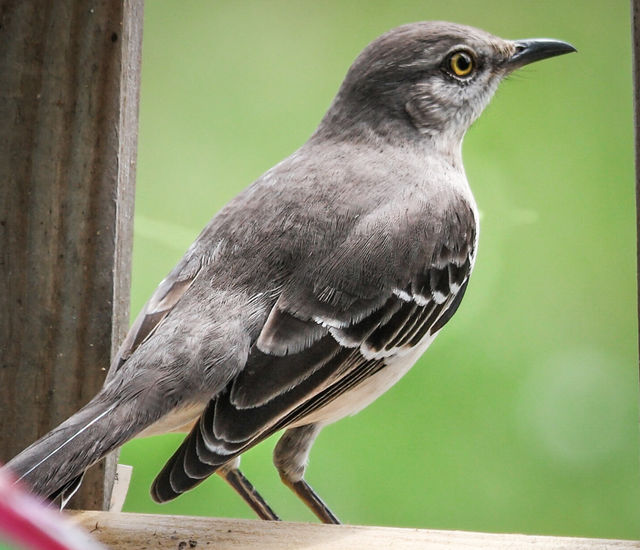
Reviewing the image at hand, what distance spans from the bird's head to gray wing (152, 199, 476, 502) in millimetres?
333

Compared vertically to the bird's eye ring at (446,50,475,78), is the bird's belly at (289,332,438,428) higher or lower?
lower

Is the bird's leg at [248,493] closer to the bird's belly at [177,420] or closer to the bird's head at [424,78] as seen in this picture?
the bird's belly at [177,420]

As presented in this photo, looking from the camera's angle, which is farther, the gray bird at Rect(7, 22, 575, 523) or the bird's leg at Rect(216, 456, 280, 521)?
the bird's leg at Rect(216, 456, 280, 521)

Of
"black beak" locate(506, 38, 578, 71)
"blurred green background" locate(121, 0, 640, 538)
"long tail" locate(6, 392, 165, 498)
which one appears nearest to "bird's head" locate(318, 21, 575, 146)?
"black beak" locate(506, 38, 578, 71)

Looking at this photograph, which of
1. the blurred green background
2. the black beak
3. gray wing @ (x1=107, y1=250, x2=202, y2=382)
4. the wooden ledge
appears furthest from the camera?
the blurred green background

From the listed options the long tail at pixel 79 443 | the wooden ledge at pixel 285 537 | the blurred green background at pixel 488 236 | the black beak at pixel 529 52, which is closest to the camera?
the long tail at pixel 79 443

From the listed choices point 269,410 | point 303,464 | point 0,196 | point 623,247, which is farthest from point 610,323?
point 0,196

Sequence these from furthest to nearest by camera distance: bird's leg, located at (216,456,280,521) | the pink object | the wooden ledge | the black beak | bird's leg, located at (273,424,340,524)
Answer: the black beak → bird's leg, located at (216,456,280,521) → bird's leg, located at (273,424,340,524) → the wooden ledge → the pink object

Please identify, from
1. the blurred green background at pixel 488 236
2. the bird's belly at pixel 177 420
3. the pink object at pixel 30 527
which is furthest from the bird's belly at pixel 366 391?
the pink object at pixel 30 527

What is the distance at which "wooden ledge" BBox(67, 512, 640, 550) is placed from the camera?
182cm

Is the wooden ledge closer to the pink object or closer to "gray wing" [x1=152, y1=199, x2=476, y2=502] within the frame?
"gray wing" [x1=152, y1=199, x2=476, y2=502]

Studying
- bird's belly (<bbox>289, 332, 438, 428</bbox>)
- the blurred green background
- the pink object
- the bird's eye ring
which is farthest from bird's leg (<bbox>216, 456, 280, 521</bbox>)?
the pink object

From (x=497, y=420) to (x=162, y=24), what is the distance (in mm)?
1925

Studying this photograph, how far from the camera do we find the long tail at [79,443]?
163 cm
